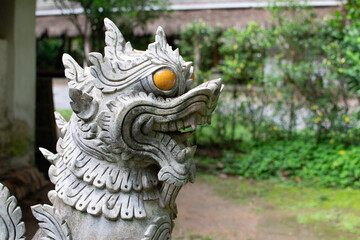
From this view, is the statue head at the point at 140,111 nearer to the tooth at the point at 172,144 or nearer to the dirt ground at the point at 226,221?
the tooth at the point at 172,144

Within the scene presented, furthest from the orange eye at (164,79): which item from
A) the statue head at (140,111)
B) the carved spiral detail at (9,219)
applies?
the carved spiral detail at (9,219)

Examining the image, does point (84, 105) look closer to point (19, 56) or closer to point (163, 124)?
point (163, 124)

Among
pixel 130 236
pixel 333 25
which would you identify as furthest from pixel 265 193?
pixel 130 236

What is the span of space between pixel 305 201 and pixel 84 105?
12.8ft

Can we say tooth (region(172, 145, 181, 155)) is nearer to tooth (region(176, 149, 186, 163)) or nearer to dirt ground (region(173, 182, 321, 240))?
tooth (region(176, 149, 186, 163))

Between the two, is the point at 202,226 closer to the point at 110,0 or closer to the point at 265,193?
the point at 265,193

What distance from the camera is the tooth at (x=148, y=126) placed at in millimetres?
1457

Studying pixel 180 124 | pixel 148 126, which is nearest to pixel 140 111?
pixel 148 126

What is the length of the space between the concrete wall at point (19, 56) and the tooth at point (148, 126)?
10.1ft

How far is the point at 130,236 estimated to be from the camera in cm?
148

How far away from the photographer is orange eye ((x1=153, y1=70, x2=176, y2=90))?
4.88 feet

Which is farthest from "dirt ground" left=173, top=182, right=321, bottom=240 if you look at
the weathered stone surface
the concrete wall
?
the weathered stone surface

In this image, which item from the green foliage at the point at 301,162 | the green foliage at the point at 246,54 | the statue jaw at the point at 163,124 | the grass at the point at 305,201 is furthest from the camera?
the green foliage at the point at 246,54

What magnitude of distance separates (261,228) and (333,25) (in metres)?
3.40
